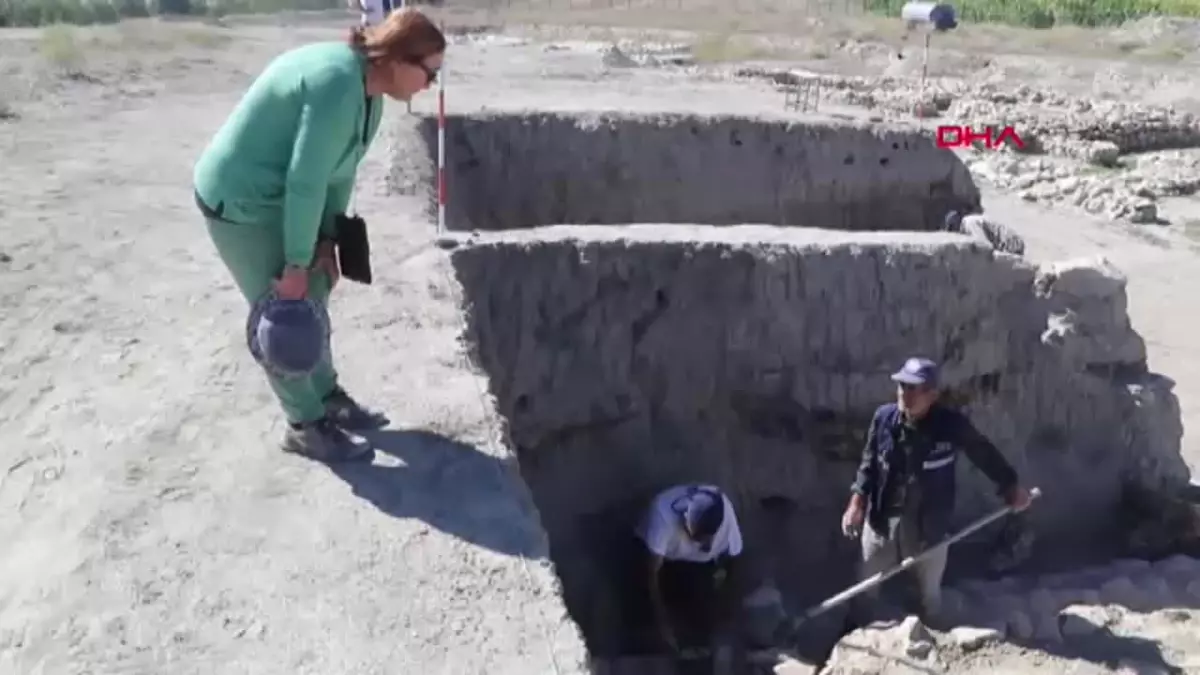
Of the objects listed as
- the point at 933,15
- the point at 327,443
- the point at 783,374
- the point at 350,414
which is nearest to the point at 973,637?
the point at 783,374

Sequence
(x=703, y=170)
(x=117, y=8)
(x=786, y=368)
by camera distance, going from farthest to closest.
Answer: (x=117, y=8)
(x=703, y=170)
(x=786, y=368)

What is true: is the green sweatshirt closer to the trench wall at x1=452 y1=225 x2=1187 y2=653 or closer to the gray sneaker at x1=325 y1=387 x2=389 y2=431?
the gray sneaker at x1=325 y1=387 x2=389 y2=431

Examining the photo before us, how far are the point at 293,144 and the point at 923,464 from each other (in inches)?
133

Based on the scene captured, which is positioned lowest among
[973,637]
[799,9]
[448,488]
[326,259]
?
[799,9]

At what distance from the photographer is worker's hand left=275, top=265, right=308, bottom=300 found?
4141mm

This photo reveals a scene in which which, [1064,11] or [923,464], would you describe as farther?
[1064,11]

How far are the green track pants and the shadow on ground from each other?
243 mm

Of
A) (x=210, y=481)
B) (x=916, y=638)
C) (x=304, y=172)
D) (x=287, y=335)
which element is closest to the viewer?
(x=304, y=172)

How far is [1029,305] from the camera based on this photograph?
25.5 feet

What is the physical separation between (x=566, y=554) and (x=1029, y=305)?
10.1 ft

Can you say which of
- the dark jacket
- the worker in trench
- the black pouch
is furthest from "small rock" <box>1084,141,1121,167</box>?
the black pouch

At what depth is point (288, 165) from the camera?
4.16 m

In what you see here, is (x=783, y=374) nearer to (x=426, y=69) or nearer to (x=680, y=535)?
(x=680, y=535)

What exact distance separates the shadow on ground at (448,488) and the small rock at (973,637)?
241 centimetres
